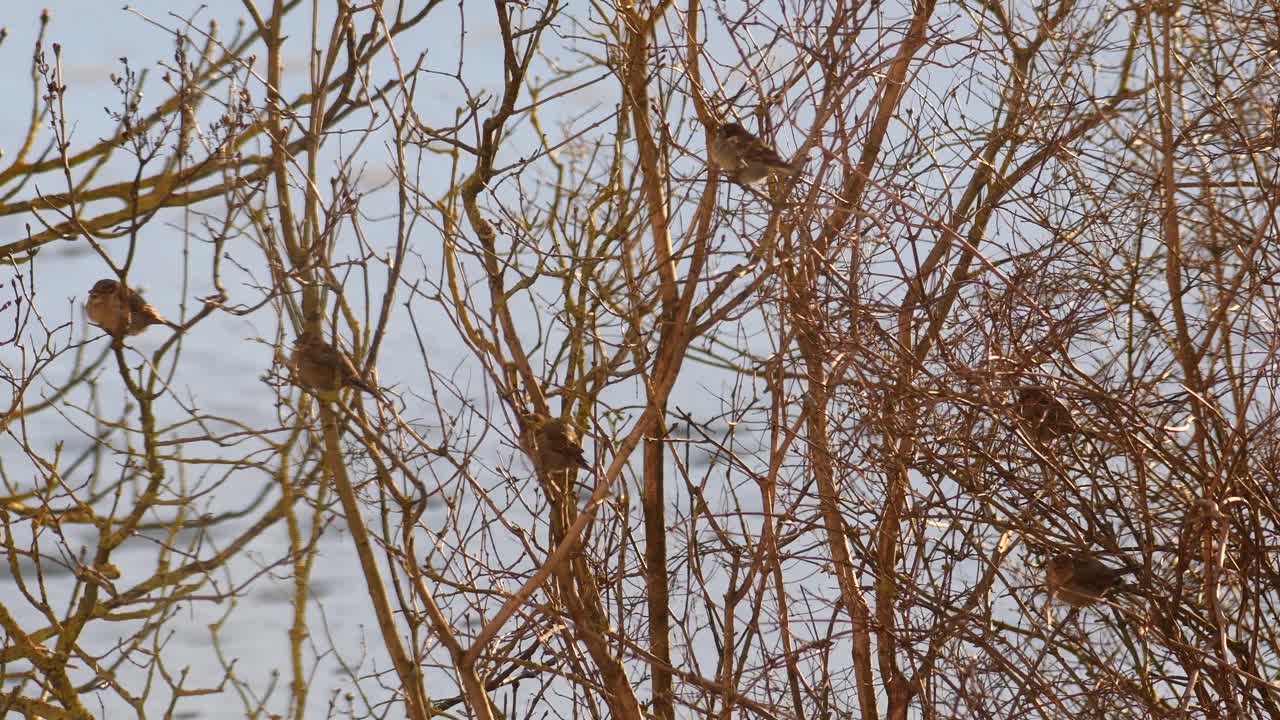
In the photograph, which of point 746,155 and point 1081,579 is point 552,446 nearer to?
point 746,155

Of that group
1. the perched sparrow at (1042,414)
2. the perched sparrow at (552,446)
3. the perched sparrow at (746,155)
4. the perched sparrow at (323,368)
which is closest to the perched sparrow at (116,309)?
the perched sparrow at (323,368)

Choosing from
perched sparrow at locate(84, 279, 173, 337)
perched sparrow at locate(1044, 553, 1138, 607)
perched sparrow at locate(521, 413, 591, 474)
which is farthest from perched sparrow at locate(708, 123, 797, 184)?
perched sparrow at locate(84, 279, 173, 337)

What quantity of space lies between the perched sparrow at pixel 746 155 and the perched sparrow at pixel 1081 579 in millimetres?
334

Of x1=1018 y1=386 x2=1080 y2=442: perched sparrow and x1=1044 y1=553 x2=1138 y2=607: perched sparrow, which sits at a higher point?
x1=1018 y1=386 x2=1080 y2=442: perched sparrow

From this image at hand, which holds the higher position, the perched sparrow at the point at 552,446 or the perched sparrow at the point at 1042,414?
the perched sparrow at the point at 552,446

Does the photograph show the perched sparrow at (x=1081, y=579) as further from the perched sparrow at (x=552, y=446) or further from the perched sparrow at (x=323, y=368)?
the perched sparrow at (x=323, y=368)

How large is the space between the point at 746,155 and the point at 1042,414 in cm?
29

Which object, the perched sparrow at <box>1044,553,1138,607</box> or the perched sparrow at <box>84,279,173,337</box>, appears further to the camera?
the perched sparrow at <box>84,279,173,337</box>

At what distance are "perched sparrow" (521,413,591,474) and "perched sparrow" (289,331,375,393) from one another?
122mm

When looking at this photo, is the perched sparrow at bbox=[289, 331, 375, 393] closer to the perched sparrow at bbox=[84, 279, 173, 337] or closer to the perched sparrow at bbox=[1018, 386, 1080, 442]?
the perched sparrow at bbox=[84, 279, 173, 337]

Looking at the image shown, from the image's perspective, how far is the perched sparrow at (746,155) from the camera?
887 mm

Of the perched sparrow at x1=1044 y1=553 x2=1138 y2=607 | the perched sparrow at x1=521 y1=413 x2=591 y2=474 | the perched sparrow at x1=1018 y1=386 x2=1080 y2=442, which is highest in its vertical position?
the perched sparrow at x1=521 y1=413 x2=591 y2=474

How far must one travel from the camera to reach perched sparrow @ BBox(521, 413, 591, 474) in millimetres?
967

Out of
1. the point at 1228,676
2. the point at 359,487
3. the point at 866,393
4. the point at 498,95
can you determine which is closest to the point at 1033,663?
the point at 1228,676
